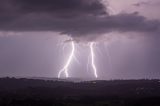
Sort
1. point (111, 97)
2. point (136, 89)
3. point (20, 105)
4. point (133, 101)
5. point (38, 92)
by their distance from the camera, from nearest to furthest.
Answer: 1. point (20, 105)
2. point (133, 101)
3. point (111, 97)
4. point (38, 92)
5. point (136, 89)

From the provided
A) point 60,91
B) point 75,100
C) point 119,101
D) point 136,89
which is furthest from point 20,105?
point 136,89

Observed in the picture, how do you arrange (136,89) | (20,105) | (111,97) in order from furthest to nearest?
(136,89), (111,97), (20,105)

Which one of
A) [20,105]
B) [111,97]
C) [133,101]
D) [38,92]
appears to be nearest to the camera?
[20,105]

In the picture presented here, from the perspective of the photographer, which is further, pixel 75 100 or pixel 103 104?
pixel 75 100

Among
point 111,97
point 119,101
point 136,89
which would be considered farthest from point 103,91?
point 119,101

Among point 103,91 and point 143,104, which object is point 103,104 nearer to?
point 143,104

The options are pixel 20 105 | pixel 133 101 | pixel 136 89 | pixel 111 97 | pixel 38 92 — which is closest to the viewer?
pixel 20 105

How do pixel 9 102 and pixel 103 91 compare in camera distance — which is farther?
pixel 103 91

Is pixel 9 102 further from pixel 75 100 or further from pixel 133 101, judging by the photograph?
pixel 133 101
